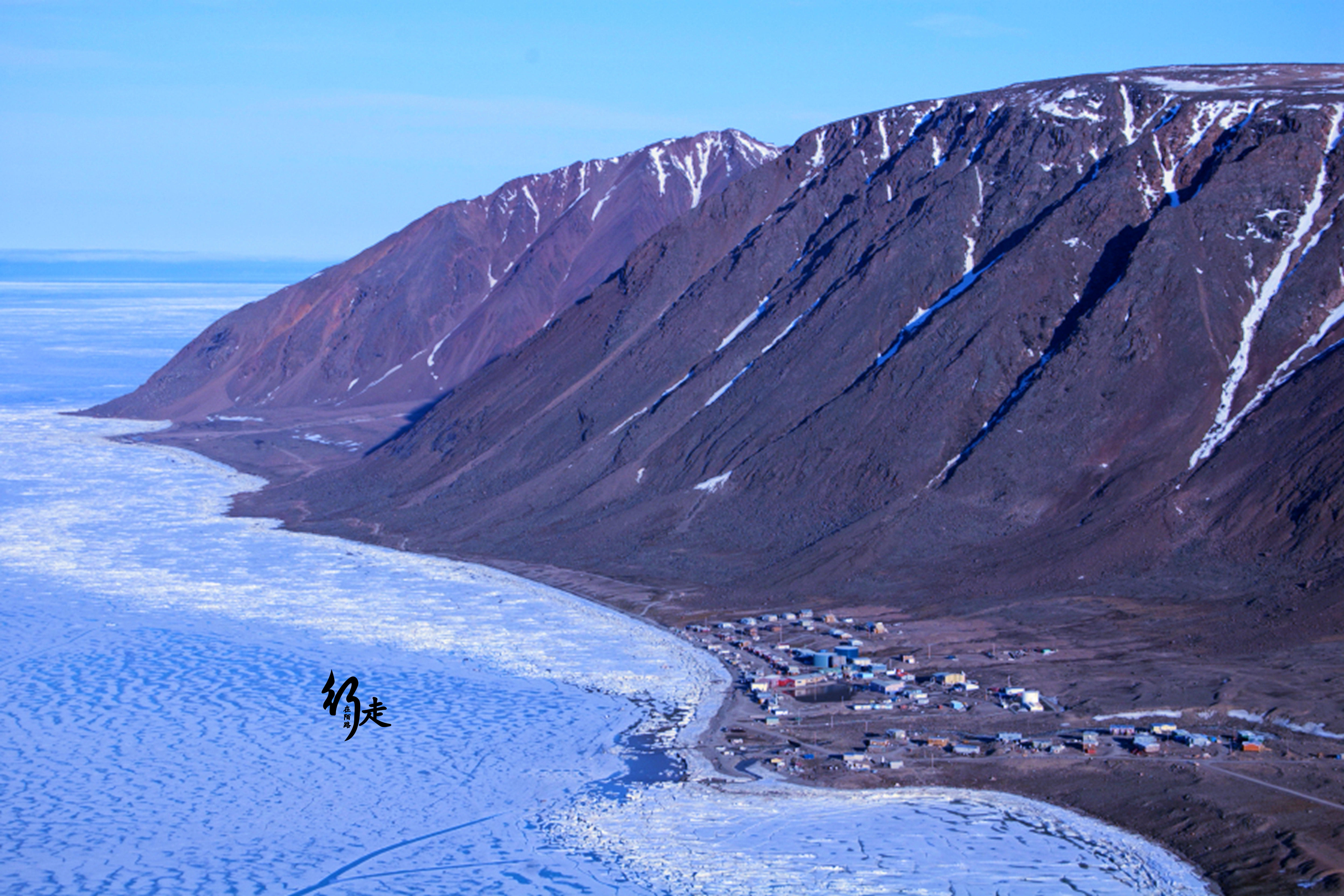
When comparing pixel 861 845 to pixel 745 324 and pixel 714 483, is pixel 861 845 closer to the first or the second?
pixel 714 483

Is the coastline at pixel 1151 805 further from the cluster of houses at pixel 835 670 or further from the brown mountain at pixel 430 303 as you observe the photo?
the brown mountain at pixel 430 303

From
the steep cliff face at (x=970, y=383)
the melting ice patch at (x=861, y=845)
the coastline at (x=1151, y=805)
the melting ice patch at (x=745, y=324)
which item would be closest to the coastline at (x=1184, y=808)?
the coastline at (x=1151, y=805)

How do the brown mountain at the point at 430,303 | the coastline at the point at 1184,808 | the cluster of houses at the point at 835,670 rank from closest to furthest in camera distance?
the coastline at the point at 1184,808
the cluster of houses at the point at 835,670
the brown mountain at the point at 430,303

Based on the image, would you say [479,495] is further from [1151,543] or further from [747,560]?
[1151,543]

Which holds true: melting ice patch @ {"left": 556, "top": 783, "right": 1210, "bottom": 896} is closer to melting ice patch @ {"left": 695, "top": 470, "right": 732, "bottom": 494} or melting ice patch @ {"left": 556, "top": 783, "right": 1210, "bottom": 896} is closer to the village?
the village

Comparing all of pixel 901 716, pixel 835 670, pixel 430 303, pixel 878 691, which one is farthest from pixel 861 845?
pixel 430 303

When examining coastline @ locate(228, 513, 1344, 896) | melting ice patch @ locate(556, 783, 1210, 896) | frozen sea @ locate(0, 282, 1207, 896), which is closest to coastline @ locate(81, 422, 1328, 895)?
coastline @ locate(228, 513, 1344, 896)
